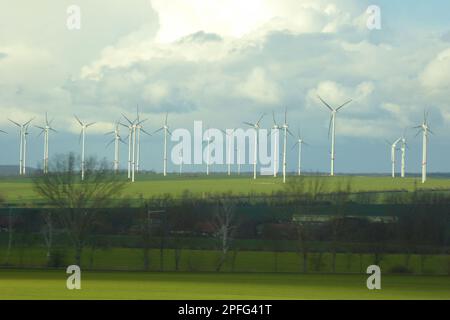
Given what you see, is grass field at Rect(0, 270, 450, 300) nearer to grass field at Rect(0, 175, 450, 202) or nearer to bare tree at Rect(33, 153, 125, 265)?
bare tree at Rect(33, 153, 125, 265)

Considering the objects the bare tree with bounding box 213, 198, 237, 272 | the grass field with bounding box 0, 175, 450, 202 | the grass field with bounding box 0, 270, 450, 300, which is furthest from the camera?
the grass field with bounding box 0, 175, 450, 202

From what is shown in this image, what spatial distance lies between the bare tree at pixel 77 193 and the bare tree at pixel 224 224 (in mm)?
11293

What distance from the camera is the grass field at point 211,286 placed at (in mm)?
49906

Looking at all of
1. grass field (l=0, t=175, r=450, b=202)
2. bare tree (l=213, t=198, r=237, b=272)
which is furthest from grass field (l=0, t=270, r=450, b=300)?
grass field (l=0, t=175, r=450, b=202)

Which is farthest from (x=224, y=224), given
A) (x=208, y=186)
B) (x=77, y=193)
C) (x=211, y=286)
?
(x=208, y=186)

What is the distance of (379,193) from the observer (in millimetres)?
140250

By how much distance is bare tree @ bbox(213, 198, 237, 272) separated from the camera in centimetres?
9118

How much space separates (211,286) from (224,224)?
126ft

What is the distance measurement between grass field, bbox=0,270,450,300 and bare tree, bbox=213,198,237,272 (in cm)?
1527

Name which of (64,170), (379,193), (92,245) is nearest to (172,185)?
(379,193)

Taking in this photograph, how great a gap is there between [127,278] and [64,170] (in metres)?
43.4

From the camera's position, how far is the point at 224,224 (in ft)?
322

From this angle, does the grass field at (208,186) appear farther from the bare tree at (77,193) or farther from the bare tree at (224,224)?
the bare tree at (224,224)

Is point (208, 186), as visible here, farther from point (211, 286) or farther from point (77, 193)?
point (211, 286)
